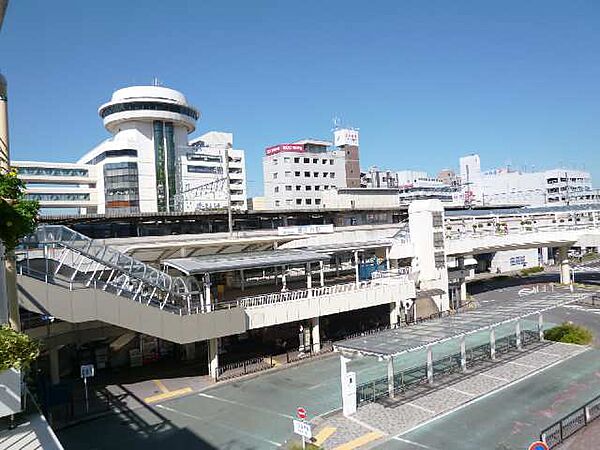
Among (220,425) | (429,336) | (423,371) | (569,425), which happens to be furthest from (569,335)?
(220,425)

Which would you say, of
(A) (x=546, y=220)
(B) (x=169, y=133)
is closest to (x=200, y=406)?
(A) (x=546, y=220)

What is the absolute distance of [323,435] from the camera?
16.7 metres

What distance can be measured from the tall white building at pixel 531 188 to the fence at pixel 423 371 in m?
98.1

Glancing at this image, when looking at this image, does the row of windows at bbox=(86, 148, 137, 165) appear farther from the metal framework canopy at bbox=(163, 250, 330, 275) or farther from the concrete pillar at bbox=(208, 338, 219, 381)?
the concrete pillar at bbox=(208, 338, 219, 381)

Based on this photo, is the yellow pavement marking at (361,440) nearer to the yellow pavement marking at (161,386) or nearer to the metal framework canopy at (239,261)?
the yellow pavement marking at (161,386)

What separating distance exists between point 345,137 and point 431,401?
259 ft

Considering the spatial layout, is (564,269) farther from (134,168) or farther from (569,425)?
(134,168)

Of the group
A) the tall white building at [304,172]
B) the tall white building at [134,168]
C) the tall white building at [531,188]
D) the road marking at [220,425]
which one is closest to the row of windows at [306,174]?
the tall white building at [304,172]

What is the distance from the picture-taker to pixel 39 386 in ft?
65.3

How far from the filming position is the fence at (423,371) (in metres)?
20.2

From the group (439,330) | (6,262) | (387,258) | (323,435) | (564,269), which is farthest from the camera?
(564,269)

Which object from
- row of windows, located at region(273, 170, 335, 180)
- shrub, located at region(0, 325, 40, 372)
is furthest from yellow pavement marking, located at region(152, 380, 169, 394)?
row of windows, located at region(273, 170, 335, 180)

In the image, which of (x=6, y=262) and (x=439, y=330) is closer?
(x=6, y=262)

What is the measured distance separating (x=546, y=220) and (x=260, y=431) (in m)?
58.2
